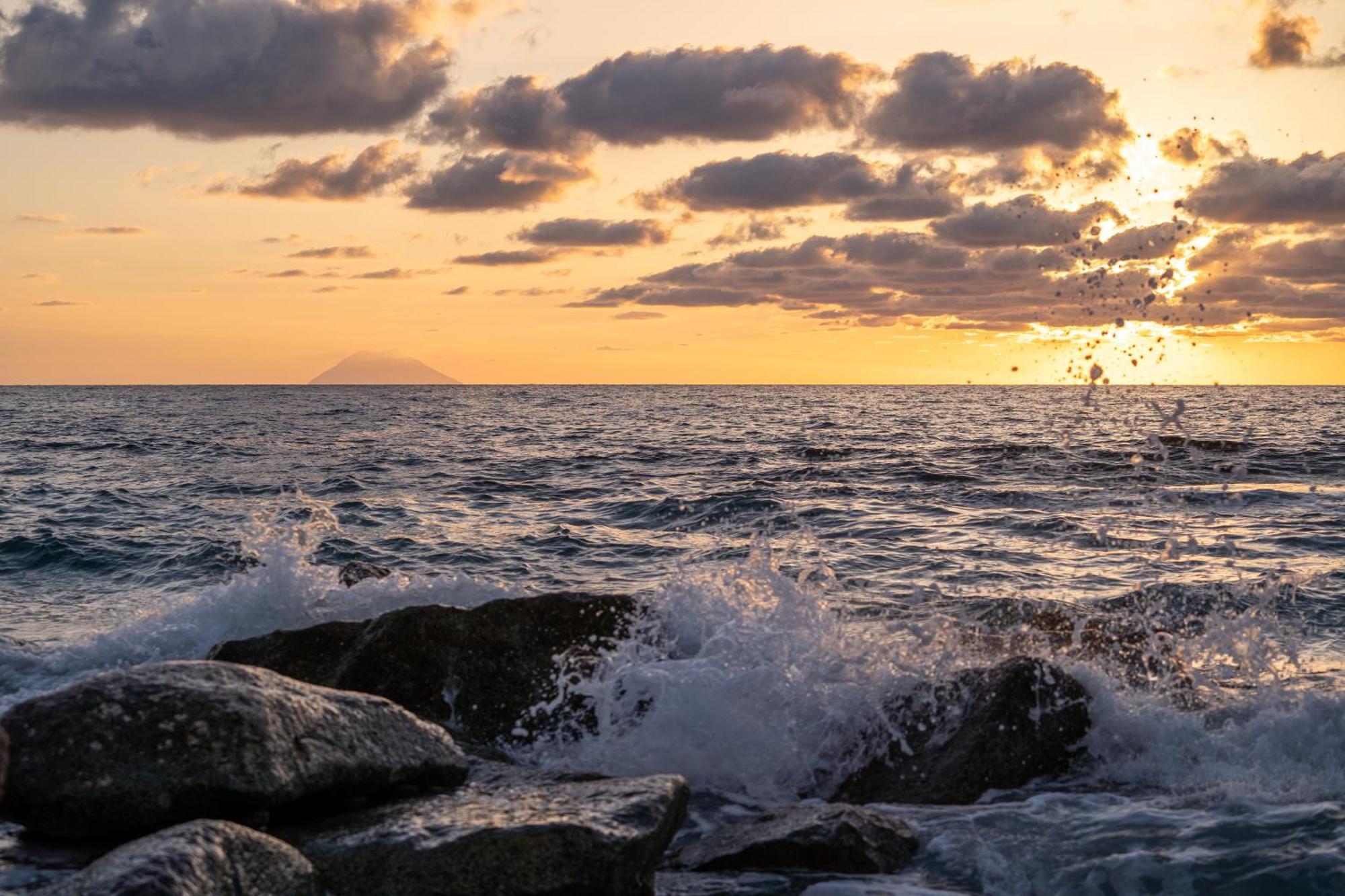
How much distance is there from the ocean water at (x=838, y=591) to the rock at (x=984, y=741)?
7.1 inches

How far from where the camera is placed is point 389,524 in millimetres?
17156

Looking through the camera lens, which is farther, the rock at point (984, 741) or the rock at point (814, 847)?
the rock at point (984, 741)

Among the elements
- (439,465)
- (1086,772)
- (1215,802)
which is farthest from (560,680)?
(439,465)

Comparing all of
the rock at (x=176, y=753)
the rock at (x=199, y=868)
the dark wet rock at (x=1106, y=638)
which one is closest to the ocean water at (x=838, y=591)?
the dark wet rock at (x=1106, y=638)

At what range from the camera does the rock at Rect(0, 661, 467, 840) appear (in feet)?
14.7

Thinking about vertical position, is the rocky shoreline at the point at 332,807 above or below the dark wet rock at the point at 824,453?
below

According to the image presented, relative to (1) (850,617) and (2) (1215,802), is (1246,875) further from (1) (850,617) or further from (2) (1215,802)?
(1) (850,617)

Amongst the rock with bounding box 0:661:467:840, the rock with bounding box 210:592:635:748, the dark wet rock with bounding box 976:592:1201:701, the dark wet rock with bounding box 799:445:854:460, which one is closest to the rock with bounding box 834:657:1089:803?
the dark wet rock with bounding box 976:592:1201:701

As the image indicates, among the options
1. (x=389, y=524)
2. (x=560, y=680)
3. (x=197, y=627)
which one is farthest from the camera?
(x=389, y=524)

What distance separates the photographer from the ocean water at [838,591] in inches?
226

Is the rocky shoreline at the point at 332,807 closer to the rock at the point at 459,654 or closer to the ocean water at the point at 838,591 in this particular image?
the ocean water at the point at 838,591

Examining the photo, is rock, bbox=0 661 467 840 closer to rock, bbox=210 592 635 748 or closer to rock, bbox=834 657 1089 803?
rock, bbox=210 592 635 748

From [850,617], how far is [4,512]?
15.2 m

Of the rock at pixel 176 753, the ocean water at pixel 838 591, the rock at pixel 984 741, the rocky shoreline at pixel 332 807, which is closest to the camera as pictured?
the rocky shoreline at pixel 332 807
